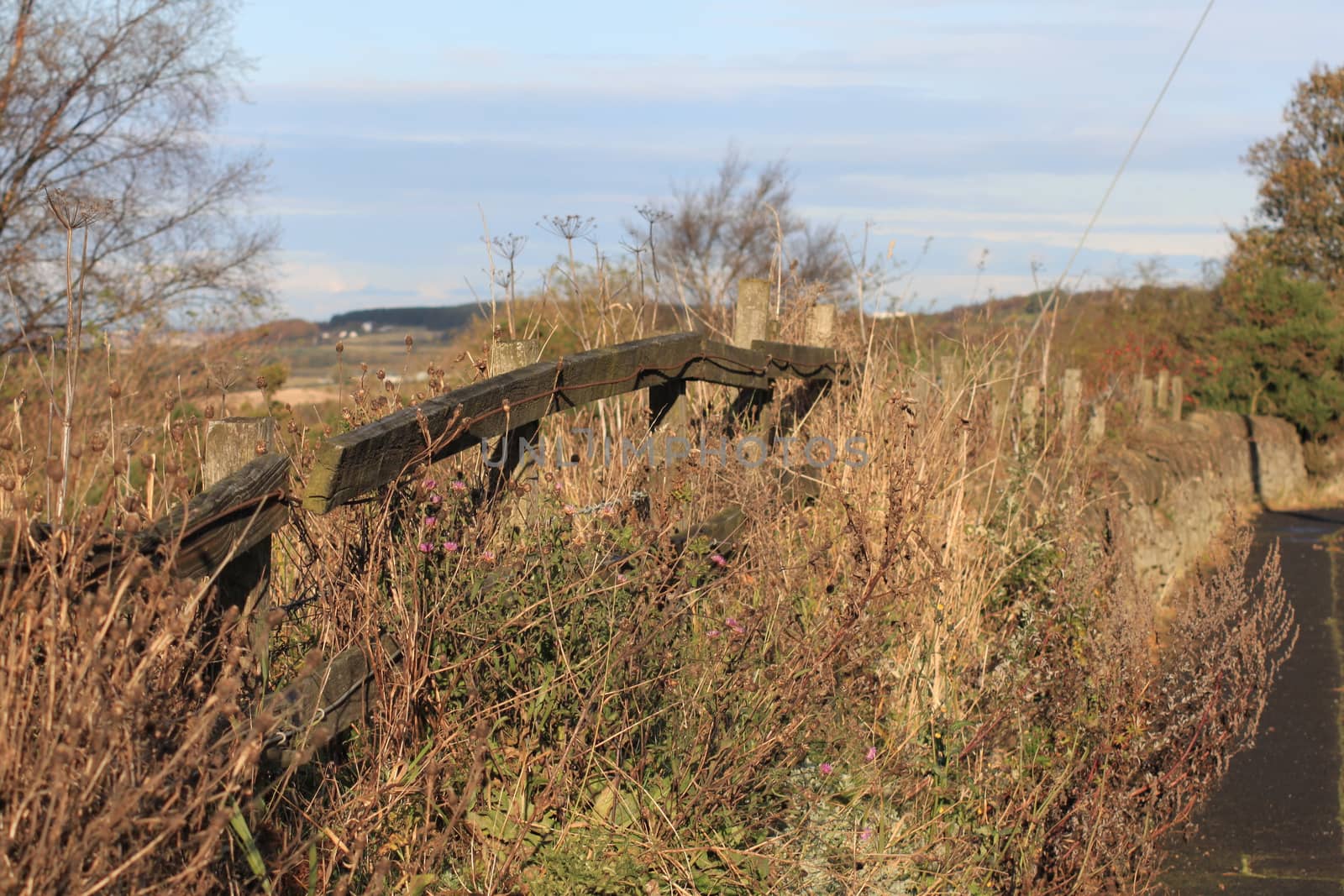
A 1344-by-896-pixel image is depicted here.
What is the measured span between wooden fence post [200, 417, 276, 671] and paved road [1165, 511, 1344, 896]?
320cm

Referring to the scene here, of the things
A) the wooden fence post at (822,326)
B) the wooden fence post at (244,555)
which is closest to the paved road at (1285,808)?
the wooden fence post at (822,326)

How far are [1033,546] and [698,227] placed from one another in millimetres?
34454

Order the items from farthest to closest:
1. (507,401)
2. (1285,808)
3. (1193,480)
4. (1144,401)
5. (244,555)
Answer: (1144,401)
(1193,480)
(1285,808)
(507,401)
(244,555)

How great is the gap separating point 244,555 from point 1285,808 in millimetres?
4200

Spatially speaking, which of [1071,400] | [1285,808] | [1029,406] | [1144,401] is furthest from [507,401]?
[1144,401]

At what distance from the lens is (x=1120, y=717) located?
4457 millimetres

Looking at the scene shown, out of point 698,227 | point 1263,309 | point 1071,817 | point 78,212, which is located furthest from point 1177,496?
point 698,227

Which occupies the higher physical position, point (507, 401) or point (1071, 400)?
point (507, 401)

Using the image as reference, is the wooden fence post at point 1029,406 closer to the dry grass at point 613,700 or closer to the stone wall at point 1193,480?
the stone wall at point 1193,480

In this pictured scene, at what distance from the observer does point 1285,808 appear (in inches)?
194

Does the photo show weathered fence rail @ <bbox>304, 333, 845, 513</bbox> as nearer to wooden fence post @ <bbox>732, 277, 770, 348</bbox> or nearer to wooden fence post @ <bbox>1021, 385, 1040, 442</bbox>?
wooden fence post @ <bbox>732, 277, 770, 348</bbox>

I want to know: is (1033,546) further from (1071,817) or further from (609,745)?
(609,745)

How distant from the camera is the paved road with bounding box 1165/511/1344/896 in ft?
14.1

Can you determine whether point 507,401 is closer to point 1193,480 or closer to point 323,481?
point 323,481
